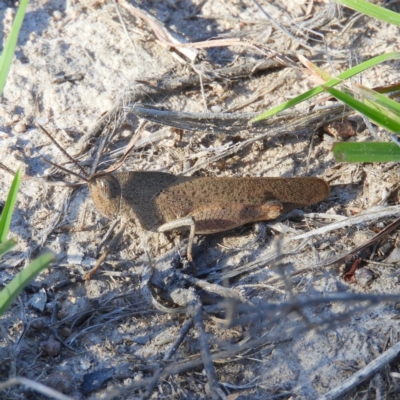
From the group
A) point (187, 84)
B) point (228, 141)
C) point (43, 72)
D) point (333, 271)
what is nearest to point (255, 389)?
point (333, 271)

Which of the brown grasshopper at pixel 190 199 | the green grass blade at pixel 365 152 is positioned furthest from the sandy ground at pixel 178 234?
the green grass blade at pixel 365 152

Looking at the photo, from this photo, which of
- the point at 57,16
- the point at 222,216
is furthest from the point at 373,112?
the point at 57,16

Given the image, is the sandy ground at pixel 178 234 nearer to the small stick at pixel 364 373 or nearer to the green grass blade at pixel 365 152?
the small stick at pixel 364 373

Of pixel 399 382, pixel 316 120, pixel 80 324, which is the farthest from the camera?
pixel 316 120

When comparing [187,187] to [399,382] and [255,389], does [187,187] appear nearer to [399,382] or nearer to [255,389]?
[255,389]

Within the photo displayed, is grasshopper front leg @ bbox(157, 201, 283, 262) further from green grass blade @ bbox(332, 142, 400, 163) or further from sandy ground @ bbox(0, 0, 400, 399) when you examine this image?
green grass blade @ bbox(332, 142, 400, 163)

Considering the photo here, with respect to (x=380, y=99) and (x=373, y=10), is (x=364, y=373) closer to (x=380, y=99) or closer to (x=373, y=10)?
(x=380, y=99)
